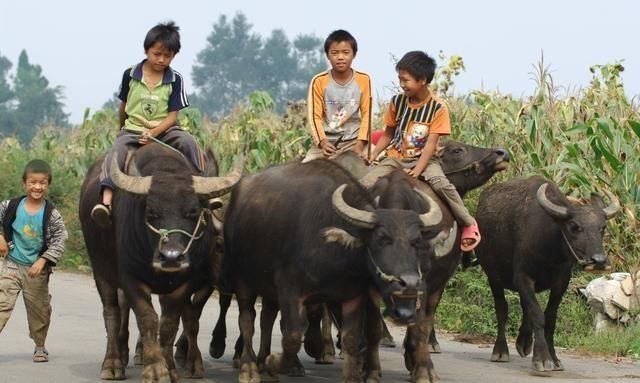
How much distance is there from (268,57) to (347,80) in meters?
91.5

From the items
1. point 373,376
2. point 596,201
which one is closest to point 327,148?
point 373,376

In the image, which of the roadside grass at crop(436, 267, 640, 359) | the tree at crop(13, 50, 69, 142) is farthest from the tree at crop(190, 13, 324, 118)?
the roadside grass at crop(436, 267, 640, 359)

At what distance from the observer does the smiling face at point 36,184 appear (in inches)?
412

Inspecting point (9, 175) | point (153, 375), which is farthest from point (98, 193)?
point (9, 175)

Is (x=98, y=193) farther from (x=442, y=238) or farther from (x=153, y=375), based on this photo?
(x=442, y=238)

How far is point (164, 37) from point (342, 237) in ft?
8.68

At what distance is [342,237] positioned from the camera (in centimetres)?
857

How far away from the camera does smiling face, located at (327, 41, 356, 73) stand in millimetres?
10172

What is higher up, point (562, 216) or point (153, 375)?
point (562, 216)

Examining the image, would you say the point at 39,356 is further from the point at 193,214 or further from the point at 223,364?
the point at 193,214

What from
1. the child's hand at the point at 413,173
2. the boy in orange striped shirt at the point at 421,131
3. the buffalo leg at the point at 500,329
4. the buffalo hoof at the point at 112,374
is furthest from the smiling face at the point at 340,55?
the buffalo hoof at the point at 112,374

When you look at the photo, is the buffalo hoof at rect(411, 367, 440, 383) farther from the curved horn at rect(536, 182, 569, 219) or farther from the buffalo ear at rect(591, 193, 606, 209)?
the buffalo ear at rect(591, 193, 606, 209)

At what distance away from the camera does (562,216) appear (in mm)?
10617

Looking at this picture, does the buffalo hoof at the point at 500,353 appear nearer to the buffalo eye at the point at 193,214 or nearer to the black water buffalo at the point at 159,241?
the black water buffalo at the point at 159,241
